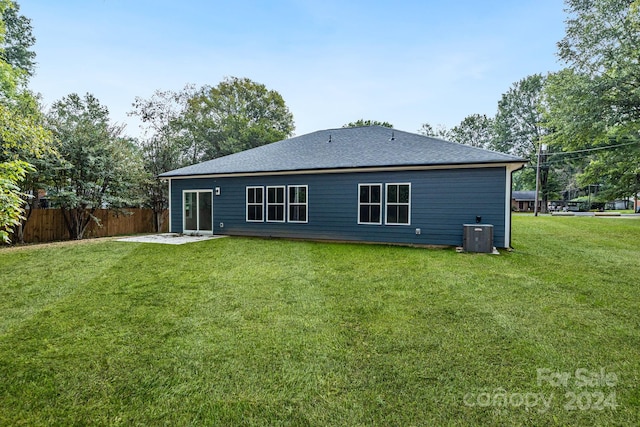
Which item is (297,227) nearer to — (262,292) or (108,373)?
(262,292)

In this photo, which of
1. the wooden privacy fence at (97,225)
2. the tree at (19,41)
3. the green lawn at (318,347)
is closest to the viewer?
the green lawn at (318,347)

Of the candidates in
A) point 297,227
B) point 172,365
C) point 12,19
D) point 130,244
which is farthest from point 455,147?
point 12,19

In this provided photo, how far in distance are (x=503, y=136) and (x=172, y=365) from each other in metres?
41.1

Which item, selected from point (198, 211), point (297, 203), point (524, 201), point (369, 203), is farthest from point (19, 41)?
point (524, 201)

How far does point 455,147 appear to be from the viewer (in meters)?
9.27

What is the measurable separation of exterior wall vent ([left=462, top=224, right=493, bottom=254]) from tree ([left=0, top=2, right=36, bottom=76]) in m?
22.2

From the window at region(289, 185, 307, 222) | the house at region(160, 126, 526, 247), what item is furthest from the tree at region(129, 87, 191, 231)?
the window at region(289, 185, 307, 222)

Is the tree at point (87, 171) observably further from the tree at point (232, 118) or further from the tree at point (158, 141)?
the tree at point (232, 118)

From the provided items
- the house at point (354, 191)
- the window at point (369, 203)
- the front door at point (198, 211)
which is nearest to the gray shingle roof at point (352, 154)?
the house at point (354, 191)

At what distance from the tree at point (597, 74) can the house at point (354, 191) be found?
25.2ft

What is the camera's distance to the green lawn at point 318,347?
200 cm

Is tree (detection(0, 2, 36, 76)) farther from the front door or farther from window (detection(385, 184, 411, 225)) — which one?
window (detection(385, 184, 411, 225))

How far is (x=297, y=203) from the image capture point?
33.4 ft

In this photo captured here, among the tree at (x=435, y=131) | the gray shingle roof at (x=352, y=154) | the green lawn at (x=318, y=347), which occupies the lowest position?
the green lawn at (x=318, y=347)
